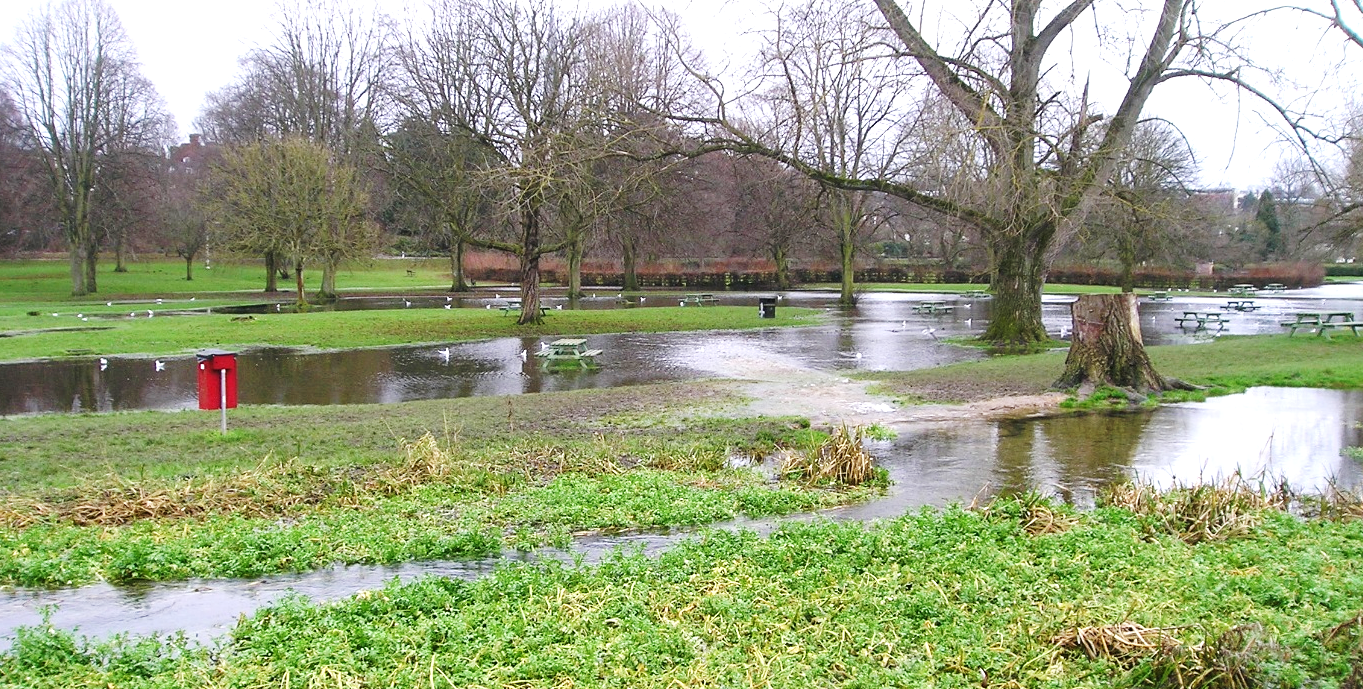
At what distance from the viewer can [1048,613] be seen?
5.23 metres

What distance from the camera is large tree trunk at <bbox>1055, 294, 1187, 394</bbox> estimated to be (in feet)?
48.9

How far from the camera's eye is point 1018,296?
24.4m

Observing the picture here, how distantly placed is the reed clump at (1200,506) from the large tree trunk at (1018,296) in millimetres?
15844

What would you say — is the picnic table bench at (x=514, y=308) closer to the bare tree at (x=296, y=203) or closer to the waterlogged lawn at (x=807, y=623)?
the bare tree at (x=296, y=203)

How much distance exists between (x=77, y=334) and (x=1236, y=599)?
2941 centimetres

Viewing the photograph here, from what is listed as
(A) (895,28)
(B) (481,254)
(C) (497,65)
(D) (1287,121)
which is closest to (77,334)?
(C) (497,65)

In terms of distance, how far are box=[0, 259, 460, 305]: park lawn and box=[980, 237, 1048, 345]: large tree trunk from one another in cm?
2870

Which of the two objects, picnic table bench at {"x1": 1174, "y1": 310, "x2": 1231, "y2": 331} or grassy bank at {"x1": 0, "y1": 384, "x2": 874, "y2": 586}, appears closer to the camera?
grassy bank at {"x1": 0, "y1": 384, "x2": 874, "y2": 586}

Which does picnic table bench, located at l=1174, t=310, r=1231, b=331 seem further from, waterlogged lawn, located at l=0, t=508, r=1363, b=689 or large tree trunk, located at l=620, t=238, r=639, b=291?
large tree trunk, located at l=620, t=238, r=639, b=291

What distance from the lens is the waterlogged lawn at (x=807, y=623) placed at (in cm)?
450

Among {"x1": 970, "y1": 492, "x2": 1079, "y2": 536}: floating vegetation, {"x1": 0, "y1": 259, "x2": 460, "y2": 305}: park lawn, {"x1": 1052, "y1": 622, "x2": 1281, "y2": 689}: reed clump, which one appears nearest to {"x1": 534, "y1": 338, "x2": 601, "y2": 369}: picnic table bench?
{"x1": 970, "y1": 492, "x2": 1079, "y2": 536}: floating vegetation

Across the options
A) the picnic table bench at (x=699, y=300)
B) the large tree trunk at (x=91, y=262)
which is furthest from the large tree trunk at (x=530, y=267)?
the large tree trunk at (x=91, y=262)

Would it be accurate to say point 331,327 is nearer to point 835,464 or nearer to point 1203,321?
point 835,464

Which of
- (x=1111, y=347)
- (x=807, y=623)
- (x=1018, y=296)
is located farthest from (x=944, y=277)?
(x=807, y=623)
